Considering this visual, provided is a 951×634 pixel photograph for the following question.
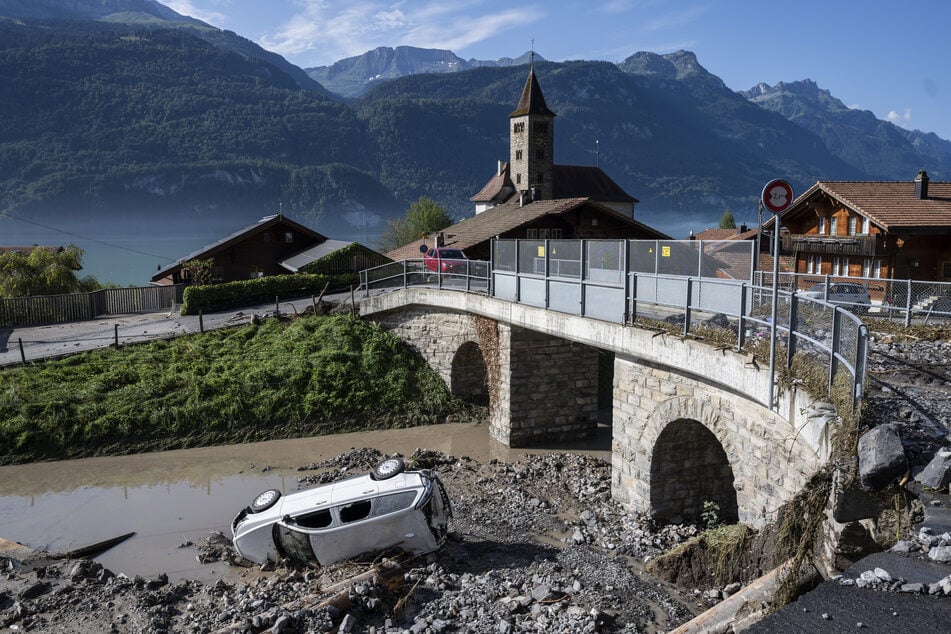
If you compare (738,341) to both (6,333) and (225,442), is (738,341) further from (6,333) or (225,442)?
(6,333)

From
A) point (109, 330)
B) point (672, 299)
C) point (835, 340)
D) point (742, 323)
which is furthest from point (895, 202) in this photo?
point (109, 330)

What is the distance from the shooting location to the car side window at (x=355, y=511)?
11367mm

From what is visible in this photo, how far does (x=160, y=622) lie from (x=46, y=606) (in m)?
2.27

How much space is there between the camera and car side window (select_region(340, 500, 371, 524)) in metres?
11.4

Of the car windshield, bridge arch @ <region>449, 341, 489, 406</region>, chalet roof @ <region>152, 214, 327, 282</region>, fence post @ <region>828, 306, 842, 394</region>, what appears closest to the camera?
fence post @ <region>828, 306, 842, 394</region>

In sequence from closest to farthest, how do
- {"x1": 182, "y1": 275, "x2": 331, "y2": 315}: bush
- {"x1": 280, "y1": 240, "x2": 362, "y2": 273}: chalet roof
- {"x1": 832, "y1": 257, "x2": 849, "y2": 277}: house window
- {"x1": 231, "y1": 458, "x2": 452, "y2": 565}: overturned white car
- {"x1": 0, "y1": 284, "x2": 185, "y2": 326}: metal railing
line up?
{"x1": 231, "y1": 458, "x2": 452, "y2": 565}: overturned white car → {"x1": 0, "y1": 284, "x2": 185, "y2": 326}: metal railing → {"x1": 182, "y1": 275, "x2": 331, "y2": 315}: bush → {"x1": 832, "y1": 257, "x2": 849, "y2": 277}: house window → {"x1": 280, "y1": 240, "x2": 362, "y2": 273}: chalet roof

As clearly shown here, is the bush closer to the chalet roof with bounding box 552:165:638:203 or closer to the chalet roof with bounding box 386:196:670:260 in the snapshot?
the chalet roof with bounding box 386:196:670:260

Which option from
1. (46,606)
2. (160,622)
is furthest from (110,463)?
(160,622)

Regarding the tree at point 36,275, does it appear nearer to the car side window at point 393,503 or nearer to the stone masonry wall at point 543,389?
the stone masonry wall at point 543,389

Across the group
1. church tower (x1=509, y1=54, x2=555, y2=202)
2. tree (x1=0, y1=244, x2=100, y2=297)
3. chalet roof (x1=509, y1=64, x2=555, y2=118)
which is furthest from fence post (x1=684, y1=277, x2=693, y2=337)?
chalet roof (x1=509, y1=64, x2=555, y2=118)

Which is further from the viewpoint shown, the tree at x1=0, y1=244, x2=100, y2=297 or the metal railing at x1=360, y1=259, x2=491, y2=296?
the tree at x1=0, y1=244, x2=100, y2=297

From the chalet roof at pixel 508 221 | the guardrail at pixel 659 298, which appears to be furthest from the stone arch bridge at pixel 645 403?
the chalet roof at pixel 508 221

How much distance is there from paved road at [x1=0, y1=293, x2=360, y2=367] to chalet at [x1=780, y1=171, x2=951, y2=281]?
21.1 m

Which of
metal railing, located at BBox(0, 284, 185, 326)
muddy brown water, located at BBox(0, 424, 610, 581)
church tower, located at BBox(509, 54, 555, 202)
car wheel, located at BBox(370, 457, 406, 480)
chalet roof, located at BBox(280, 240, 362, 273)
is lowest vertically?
muddy brown water, located at BBox(0, 424, 610, 581)
